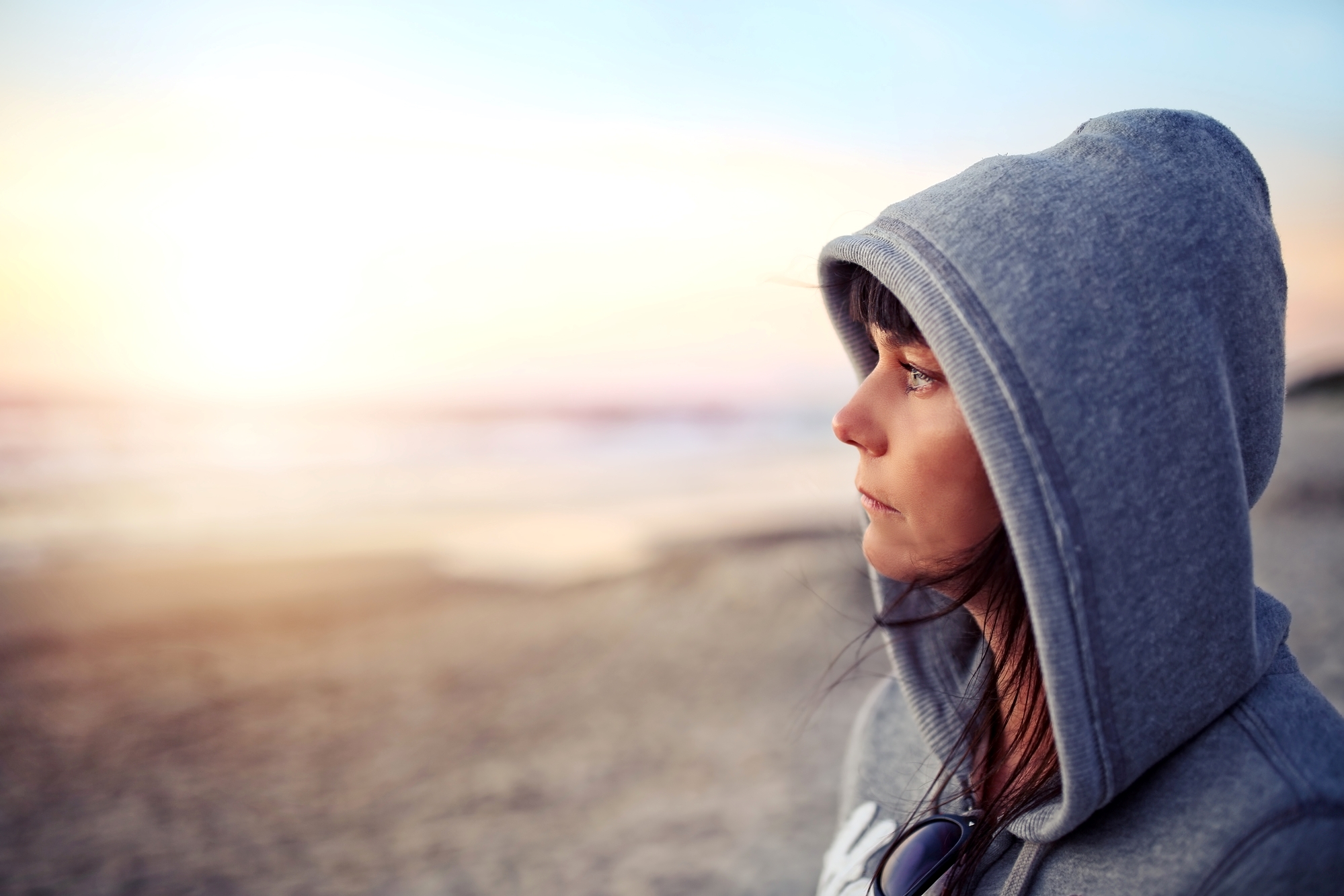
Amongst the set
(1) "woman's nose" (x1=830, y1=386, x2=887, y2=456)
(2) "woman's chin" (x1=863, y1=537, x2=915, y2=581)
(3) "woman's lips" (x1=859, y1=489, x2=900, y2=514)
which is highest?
(1) "woman's nose" (x1=830, y1=386, x2=887, y2=456)

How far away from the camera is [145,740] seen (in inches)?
207

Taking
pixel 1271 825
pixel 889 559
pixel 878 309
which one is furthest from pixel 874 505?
pixel 1271 825

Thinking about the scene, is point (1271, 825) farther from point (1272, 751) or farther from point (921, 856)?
point (921, 856)

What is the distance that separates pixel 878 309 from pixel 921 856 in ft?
2.75

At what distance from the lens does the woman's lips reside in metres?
1.35

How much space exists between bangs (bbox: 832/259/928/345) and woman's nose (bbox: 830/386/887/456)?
0.11 m

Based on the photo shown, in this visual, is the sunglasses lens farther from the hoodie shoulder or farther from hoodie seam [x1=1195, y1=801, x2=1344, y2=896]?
A: hoodie seam [x1=1195, y1=801, x2=1344, y2=896]

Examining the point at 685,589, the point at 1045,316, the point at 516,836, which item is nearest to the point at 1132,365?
the point at 1045,316

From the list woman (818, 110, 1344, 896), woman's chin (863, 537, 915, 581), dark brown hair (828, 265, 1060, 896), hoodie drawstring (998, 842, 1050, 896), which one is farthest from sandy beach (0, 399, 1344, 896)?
woman (818, 110, 1344, 896)

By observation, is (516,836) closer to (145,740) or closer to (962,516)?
(145,740)

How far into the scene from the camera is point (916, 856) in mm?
1251

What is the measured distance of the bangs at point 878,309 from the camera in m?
1.31

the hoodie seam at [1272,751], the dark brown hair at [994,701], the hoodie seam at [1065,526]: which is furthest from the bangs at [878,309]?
the hoodie seam at [1272,751]

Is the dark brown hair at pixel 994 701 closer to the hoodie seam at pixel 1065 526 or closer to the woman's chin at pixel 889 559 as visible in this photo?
the woman's chin at pixel 889 559
